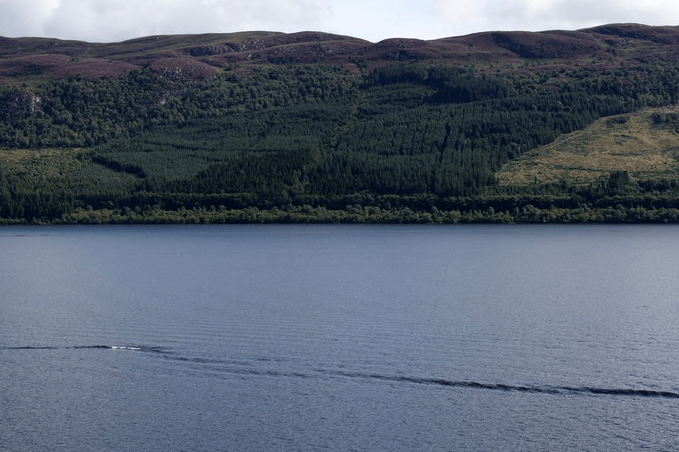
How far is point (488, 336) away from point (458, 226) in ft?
463

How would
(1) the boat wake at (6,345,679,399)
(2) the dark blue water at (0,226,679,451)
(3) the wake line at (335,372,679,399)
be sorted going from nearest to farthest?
(2) the dark blue water at (0,226,679,451), (3) the wake line at (335,372,679,399), (1) the boat wake at (6,345,679,399)

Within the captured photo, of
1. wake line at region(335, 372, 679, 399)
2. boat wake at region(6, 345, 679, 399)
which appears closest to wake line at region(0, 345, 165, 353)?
boat wake at region(6, 345, 679, 399)

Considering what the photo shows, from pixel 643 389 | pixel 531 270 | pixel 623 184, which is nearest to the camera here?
pixel 643 389

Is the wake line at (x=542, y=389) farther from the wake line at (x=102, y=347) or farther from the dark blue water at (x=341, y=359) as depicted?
the wake line at (x=102, y=347)

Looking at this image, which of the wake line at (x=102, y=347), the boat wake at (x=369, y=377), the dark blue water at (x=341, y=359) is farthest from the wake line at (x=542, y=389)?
the wake line at (x=102, y=347)

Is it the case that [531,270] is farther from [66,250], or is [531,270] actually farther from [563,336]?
[66,250]

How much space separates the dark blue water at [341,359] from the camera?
113 ft

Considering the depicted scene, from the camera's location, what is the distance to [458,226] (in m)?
192

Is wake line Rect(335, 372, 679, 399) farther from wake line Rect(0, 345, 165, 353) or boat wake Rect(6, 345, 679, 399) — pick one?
wake line Rect(0, 345, 165, 353)

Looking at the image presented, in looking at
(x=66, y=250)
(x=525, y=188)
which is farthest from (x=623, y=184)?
(x=66, y=250)

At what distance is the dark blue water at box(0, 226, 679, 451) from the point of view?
34.5 m

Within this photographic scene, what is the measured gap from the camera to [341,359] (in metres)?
45.3

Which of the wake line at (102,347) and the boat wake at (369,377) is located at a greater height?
the boat wake at (369,377)

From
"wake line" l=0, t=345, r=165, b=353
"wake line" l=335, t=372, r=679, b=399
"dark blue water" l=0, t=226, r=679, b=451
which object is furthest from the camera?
"wake line" l=0, t=345, r=165, b=353
